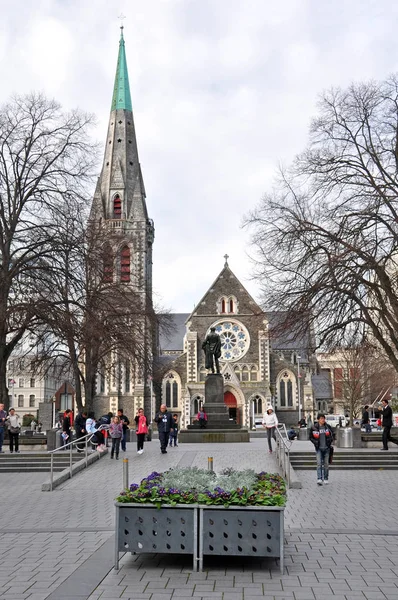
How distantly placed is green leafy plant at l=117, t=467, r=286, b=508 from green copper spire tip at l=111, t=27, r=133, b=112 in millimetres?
67095

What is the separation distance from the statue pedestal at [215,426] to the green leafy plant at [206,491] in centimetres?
1881

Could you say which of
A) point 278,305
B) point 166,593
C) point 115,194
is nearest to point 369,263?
point 278,305

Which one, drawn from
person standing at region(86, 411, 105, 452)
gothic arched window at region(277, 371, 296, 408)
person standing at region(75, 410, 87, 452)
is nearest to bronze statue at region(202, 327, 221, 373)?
person standing at region(86, 411, 105, 452)

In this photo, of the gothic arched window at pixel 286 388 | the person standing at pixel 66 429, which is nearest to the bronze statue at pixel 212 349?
the person standing at pixel 66 429

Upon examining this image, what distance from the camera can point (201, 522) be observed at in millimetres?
7586

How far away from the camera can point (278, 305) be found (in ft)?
66.7

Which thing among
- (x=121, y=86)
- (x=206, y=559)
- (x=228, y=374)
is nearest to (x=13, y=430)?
(x=206, y=559)

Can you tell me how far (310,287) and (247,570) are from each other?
12.6 meters

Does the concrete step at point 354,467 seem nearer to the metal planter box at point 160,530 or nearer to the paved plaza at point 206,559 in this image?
the paved plaza at point 206,559

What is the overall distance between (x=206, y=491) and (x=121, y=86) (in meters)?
69.1

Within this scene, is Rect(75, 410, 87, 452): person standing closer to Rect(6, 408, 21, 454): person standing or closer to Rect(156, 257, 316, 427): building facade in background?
Rect(6, 408, 21, 454): person standing

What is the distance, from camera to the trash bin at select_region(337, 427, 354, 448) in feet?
75.7

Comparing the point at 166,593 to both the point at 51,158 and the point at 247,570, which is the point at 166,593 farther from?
the point at 51,158

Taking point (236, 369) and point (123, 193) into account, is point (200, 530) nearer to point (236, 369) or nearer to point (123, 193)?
point (236, 369)
